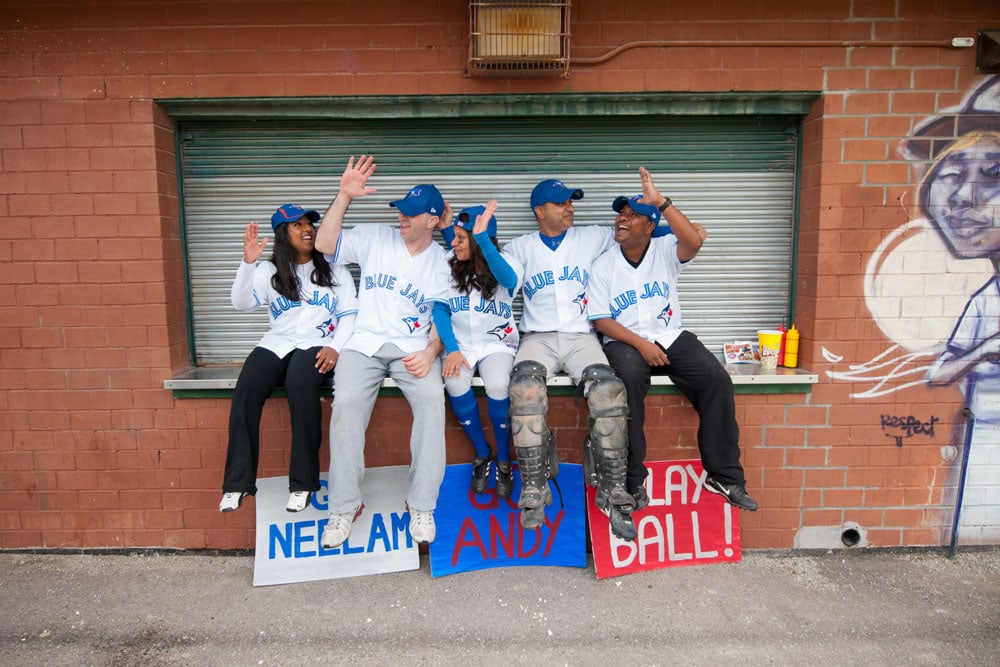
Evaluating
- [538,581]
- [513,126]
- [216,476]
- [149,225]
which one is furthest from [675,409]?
[149,225]

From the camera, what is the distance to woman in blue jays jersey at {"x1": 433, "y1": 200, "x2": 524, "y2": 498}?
3520 millimetres

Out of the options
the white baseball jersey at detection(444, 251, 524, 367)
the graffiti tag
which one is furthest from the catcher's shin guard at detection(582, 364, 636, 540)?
the graffiti tag

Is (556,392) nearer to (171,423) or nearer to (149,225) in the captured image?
(171,423)

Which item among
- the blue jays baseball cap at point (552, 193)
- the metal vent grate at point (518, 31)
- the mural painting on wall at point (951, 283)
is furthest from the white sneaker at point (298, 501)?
the mural painting on wall at point (951, 283)

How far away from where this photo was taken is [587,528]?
3928 millimetres

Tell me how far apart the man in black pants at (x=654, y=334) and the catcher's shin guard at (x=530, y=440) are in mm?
507

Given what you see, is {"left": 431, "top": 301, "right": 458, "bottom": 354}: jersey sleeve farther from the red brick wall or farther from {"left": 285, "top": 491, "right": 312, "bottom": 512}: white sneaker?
{"left": 285, "top": 491, "right": 312, "bottom": 512}: white sneaker

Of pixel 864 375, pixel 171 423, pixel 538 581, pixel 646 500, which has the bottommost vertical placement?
pixel 538 581

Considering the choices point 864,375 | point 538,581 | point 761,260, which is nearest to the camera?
point 538,581

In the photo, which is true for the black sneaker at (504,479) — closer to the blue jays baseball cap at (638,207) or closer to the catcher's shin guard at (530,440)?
the catcher's shin guard at (530,440)

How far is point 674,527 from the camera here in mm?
3760

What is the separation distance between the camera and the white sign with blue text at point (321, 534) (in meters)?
3.65

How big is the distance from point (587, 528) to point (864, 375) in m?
1.83

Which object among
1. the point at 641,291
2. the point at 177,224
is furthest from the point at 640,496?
the point at 177,224
